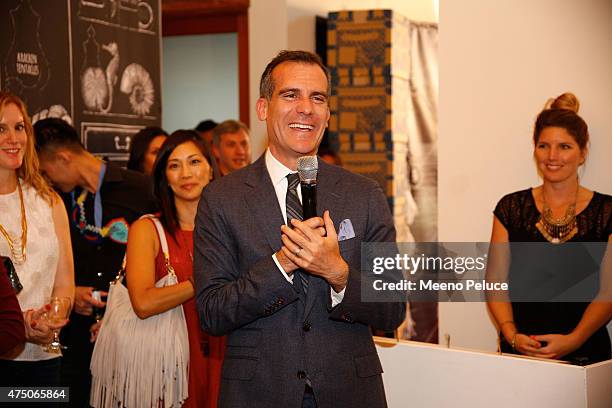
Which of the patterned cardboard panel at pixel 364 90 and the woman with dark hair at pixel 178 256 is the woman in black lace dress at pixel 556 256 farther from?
the patterned cardboard panel at pixel 364 90

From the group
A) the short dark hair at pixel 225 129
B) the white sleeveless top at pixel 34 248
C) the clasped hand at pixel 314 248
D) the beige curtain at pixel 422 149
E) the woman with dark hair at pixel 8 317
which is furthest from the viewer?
the beige curtain at pixel 422 149

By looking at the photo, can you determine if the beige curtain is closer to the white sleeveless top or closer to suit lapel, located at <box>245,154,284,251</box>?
the white sleeveless top

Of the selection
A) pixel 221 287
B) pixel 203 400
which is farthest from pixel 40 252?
pixel 221 287

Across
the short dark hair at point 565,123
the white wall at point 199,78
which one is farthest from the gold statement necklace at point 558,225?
the white wall at point 199,78

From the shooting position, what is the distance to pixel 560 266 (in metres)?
3.39

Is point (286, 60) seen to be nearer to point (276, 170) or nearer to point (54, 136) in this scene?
point (276, 170)

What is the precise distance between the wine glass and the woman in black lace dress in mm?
1800

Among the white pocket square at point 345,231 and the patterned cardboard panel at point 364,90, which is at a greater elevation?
the patterned cardboard panel at point 364,90

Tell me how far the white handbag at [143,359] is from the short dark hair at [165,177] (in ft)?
0.26

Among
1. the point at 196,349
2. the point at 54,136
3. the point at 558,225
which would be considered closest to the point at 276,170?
Result: the point at 196,349

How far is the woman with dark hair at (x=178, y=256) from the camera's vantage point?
10.5 feet

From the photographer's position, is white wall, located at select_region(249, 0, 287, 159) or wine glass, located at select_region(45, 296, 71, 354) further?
white wall, located at select_region(249, 0, 287, 159)

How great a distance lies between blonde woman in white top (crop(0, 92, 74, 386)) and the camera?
3000mm

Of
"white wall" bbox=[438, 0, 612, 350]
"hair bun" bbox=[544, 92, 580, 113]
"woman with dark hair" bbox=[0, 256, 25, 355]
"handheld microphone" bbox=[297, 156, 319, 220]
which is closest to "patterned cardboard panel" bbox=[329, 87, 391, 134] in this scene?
"white wall" bbox=[438, 0, 612, 350]
